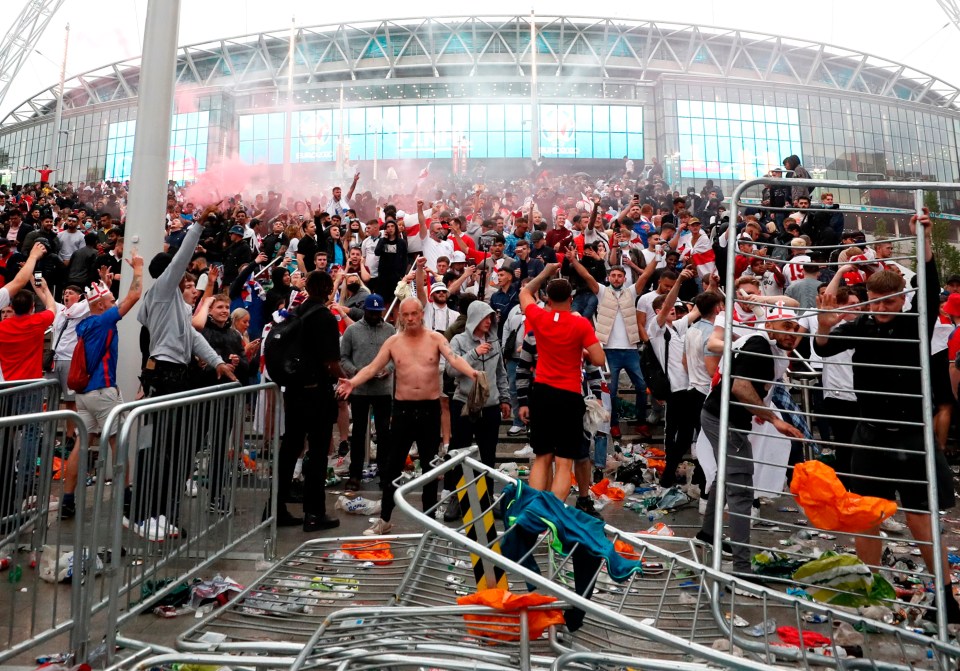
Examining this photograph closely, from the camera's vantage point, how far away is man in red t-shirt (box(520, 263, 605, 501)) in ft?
20.5

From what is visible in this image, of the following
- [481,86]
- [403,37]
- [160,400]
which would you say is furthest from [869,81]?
[160,400]

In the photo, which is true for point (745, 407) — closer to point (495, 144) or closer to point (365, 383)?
point (365, 383)

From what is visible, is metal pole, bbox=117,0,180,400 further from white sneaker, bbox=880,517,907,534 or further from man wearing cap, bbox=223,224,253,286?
white sneaker, bbox=880,517,907,534

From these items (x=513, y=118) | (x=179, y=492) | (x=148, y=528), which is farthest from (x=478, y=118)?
(x=148, y=528)

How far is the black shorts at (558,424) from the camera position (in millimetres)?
6227

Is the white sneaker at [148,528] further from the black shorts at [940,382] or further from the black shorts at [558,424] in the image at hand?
the black shorts at [940,382]

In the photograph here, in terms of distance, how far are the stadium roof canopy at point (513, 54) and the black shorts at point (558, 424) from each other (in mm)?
46516

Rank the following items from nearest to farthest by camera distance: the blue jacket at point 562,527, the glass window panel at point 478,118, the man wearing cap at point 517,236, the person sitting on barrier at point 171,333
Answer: the blue jacket at point 562,527, the person sitting on barrier at point 171,333, the man wearing cap at point 517,236, the glass window panel at point 478,118

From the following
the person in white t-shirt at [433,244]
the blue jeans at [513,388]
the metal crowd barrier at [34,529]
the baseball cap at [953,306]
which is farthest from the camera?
the person in white t-shirt at [433,244]

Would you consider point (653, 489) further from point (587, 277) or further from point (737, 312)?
point (587, 277)

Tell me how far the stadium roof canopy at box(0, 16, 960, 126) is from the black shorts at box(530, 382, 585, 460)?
46.5 m

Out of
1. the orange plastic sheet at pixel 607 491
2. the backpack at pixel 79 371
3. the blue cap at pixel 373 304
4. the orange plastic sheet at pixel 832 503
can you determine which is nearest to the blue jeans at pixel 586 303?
the orange plastic sheet at pixel 607 491

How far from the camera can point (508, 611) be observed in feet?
8.39

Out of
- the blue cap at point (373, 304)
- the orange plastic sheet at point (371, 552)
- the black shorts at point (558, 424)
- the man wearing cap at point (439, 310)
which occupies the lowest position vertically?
the orange plastic sheet at point (371, 552)
